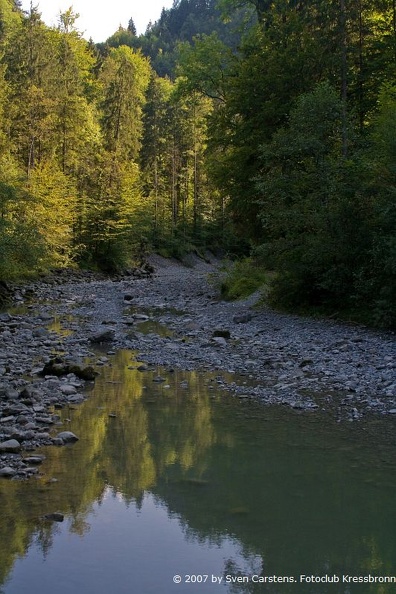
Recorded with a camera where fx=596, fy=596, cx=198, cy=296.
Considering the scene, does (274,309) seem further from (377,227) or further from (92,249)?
(92,249)

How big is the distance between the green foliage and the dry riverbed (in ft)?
3.22

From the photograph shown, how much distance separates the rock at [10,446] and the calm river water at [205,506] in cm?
42

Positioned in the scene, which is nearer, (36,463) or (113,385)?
(36,463)

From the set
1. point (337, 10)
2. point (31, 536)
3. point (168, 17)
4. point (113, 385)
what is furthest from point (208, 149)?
point (168, 17)

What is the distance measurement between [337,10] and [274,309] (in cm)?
1051

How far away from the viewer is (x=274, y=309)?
18.8 meters

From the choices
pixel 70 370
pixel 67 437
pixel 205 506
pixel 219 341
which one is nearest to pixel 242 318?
pixel 219 341

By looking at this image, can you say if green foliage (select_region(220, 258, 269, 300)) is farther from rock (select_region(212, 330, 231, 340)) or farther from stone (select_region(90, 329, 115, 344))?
stone (select_region(90, 329, 115, 344))

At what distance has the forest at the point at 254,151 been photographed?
15.7 meters

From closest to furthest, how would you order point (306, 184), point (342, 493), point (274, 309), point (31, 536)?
point (31, 536), point (342, 493), point (306, 184), point (274, 309)

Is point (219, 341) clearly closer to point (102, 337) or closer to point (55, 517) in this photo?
point (102, 337)

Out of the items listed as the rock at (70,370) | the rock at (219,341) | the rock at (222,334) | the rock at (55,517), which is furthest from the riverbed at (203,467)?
the rock at (222,334)

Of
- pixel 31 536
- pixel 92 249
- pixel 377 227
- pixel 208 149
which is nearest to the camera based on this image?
pixel 31 536

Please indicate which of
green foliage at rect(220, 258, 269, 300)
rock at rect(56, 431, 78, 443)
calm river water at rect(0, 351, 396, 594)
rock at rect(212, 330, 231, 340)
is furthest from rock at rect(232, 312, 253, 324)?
rock at rect(56, 431, 78, 443)
